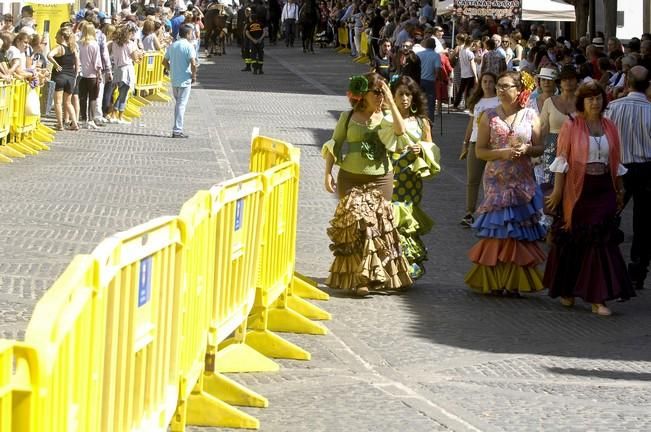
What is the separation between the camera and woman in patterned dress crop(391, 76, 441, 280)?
1186 centimetres

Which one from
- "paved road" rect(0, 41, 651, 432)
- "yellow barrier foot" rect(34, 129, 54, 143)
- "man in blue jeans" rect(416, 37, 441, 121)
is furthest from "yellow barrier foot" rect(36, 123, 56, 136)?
"man in blue jeans" rect(416, 37, 441, 121)

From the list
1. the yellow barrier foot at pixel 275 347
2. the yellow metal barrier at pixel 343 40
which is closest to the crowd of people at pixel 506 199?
the yellow barrier foot at pixel 275 347

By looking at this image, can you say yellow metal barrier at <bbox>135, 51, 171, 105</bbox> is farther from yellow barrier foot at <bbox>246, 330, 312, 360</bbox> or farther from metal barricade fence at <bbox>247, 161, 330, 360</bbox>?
yellow barrier foot at <bbox>246, 330, 312, 360</bbox>

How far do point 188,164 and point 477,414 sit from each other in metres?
13.3

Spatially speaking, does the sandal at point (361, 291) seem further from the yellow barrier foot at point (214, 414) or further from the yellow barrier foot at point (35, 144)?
the yellow barrier foot at point (35, 144)

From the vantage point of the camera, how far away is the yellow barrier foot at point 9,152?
2078 cm

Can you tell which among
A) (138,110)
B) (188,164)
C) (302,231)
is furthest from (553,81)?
(138,110)

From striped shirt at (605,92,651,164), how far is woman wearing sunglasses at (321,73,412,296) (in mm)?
2536

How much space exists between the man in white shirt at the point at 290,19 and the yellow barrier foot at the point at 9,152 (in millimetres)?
38950

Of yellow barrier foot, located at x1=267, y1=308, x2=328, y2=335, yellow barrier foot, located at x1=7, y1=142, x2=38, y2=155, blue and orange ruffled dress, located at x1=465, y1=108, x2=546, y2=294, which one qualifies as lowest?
yellow barrier foot, located at x1=7, y1=142, x2=38, y2=155

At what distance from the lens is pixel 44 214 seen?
1538cm

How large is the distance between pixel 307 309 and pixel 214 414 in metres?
3.29

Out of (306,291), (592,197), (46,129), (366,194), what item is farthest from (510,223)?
(46,129)

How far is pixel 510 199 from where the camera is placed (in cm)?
1163
